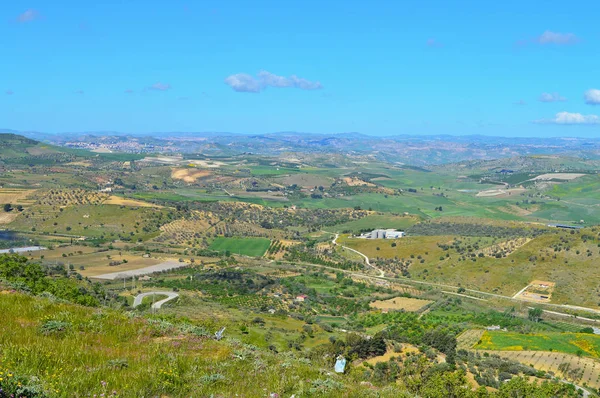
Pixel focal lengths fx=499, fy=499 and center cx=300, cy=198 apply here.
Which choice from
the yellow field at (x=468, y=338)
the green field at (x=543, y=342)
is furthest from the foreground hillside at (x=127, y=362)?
the green field at (x=543, y=342)

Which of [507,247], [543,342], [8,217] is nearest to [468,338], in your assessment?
[543,342]

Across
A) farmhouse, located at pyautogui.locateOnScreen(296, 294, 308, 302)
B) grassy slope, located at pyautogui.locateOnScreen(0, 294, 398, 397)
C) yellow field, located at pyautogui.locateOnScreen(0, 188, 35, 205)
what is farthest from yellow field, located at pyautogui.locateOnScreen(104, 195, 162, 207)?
grassy slope, located at pyautogui.locateOnScreen(0, 294, 398, 397)

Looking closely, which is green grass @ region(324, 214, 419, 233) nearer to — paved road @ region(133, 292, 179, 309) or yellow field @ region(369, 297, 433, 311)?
yellow field @ region(369, 297, 433, 311)

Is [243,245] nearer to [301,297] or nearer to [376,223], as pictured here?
[301,297]

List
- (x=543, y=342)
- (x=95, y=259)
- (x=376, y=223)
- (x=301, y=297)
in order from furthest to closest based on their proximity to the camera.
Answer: (x=376, y=223) < (x=95, y=259) < (x=301, y=297) < (x=543, y=342)

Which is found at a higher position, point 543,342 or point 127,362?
point 127,362

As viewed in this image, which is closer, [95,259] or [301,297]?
[301,297]

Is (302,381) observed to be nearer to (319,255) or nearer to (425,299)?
(425,299)

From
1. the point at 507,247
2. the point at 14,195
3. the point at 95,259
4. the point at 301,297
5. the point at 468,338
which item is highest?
the point at 14,195
